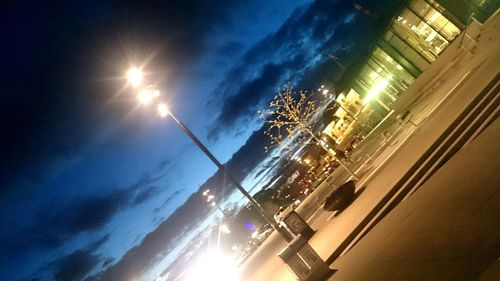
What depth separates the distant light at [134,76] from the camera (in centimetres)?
1073

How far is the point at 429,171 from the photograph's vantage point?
355 inches

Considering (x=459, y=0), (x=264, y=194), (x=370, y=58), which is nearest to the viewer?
(x=459, y=0)

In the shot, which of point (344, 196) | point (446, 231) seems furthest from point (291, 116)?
point (446, 231)

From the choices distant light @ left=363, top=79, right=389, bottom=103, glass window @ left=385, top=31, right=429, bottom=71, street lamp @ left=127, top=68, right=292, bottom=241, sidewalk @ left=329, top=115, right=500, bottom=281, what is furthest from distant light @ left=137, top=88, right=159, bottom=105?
distant light @ left=363, top=79, right=389, bottom=103

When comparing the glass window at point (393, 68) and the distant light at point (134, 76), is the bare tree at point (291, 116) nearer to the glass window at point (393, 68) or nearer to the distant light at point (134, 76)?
the glass window at point (393, 68)

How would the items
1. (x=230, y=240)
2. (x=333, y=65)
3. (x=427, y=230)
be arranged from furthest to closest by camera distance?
(x=230, y=240) → (x=333, y=65) → (x=427, y=230)

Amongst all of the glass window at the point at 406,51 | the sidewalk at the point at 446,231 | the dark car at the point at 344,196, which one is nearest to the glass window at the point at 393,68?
the glass window at the point at 406,51

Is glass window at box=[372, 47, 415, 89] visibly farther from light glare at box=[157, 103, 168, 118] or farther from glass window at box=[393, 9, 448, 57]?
light glare at box=[157, 103, 168, 118]

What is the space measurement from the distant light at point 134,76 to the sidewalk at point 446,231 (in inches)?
315

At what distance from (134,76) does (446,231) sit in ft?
30.8

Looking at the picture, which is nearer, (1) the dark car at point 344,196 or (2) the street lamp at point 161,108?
(2) the street lamp at point 161,108

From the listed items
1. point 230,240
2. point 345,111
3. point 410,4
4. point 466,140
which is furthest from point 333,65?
point 230,240

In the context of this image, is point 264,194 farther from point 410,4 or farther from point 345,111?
point 410,4

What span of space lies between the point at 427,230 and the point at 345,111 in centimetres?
4886
